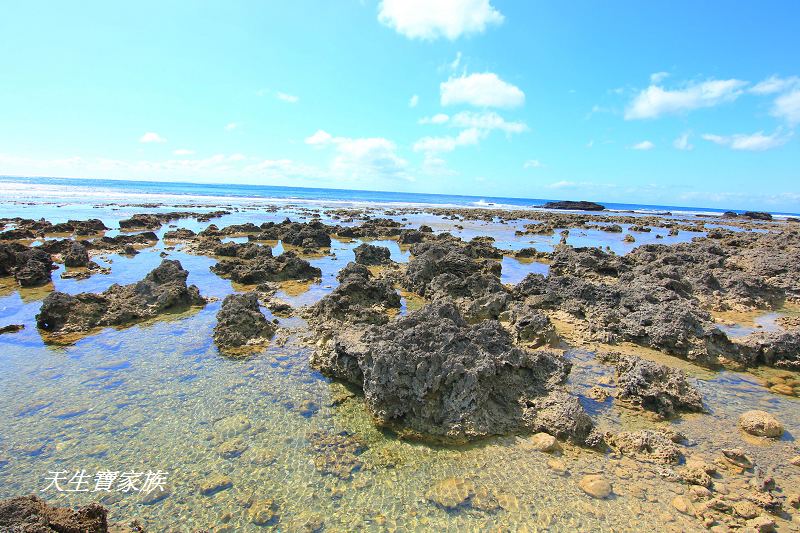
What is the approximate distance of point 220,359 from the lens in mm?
10422

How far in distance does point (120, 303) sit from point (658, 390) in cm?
1599

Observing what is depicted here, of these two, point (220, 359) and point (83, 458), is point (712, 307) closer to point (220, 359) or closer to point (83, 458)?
point (220, 359)

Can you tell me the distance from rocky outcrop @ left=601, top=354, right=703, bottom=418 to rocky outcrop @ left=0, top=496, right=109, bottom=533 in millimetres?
9514

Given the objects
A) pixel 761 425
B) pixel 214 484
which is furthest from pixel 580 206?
pixel 214 484

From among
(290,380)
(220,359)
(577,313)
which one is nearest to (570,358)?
(577,313)

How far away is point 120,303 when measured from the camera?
44.5 feet

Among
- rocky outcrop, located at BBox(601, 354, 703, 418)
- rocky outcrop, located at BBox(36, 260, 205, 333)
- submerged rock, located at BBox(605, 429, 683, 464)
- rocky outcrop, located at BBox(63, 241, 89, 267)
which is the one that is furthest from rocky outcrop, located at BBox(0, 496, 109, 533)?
rocky outcrop, located at BBox(63, 241, 89, 267)

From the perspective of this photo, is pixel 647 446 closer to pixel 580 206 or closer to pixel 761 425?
pixel 761 425

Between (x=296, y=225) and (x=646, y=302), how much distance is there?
99.6 ft

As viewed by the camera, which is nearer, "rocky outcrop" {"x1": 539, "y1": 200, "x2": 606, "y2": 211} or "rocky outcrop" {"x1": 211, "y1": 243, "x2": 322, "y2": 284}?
"rocky outcrop" {"x1": 211, "y1": 243, "x2": 322, "y2": 284}

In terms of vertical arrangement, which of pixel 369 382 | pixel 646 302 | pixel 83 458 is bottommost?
pixel 83 458

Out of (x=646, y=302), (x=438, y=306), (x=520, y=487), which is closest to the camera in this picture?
(x=520, y=487)

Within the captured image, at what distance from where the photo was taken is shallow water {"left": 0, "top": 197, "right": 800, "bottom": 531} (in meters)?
5.60

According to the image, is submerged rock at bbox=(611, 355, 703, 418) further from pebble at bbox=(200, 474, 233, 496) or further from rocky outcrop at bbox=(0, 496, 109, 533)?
rocky outcrop at bbox=(0, 496, 109, 533)
